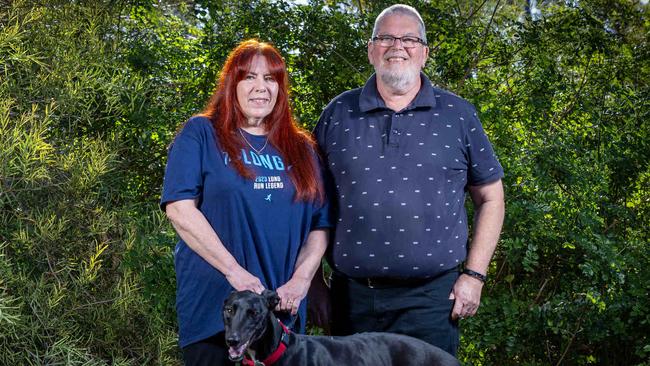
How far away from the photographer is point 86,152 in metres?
6.47

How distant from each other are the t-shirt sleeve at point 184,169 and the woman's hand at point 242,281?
34cm

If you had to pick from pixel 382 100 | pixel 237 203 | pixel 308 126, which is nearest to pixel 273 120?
pixel 237 203

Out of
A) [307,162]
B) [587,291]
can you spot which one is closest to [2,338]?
[307,162]

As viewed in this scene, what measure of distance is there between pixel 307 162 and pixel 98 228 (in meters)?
2.85

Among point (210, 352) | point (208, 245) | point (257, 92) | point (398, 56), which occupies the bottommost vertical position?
point (210, 352)

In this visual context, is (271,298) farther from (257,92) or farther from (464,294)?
(464,294)

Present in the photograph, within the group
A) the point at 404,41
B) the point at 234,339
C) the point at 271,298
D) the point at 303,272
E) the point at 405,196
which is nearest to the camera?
the point at 234,339

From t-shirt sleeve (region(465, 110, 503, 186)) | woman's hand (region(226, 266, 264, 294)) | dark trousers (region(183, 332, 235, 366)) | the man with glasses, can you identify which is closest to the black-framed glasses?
the man with glasses

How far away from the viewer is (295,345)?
→ 363cm

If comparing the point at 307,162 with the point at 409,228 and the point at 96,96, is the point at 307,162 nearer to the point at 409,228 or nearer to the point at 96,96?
the point at 409,228

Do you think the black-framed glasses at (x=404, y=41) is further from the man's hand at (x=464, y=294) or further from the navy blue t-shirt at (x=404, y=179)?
the man's hand at (x=464, y=294)

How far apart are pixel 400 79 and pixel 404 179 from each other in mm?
466

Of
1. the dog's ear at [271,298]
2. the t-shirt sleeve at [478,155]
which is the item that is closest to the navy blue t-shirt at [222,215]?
the dog's ear at [271,298]

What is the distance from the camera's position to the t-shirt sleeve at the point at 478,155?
4.16 metres
